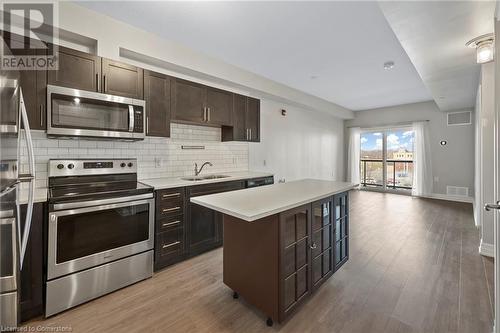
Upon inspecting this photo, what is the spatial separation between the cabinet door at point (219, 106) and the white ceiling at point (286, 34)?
551mm

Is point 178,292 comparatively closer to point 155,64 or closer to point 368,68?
point 155,64

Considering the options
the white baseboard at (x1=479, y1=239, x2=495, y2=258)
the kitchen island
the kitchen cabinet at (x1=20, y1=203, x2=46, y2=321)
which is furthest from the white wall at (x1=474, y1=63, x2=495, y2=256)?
the kitchen cabinet at (x1=20, y1=203, x2=46, y2=321)

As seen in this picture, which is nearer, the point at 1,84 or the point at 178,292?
the point at 1,84

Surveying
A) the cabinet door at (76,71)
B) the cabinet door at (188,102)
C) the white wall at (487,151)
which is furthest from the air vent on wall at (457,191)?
the cabinet door at (76,71)

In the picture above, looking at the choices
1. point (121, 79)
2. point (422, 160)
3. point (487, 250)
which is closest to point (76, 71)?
point (121, 79)

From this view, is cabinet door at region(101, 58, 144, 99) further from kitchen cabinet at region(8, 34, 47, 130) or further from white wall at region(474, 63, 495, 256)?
white wall at region(474, 63, 495, 256)

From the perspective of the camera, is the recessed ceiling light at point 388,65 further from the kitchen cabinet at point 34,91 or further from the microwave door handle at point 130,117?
the kitchen cabinet at point 34,91

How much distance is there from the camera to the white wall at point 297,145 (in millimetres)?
4812

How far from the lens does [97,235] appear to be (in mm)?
2010

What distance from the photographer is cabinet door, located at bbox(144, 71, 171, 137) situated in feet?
8.51

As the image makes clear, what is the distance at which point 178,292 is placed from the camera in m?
2.11

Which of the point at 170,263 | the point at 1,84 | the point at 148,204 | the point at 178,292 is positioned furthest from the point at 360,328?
the point at 1,84

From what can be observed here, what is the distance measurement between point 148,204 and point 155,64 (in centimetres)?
189

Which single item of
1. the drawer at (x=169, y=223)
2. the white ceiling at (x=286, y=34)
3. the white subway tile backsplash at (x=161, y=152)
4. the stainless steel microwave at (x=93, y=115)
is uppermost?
the white ceiling at (x=286, y=34)
